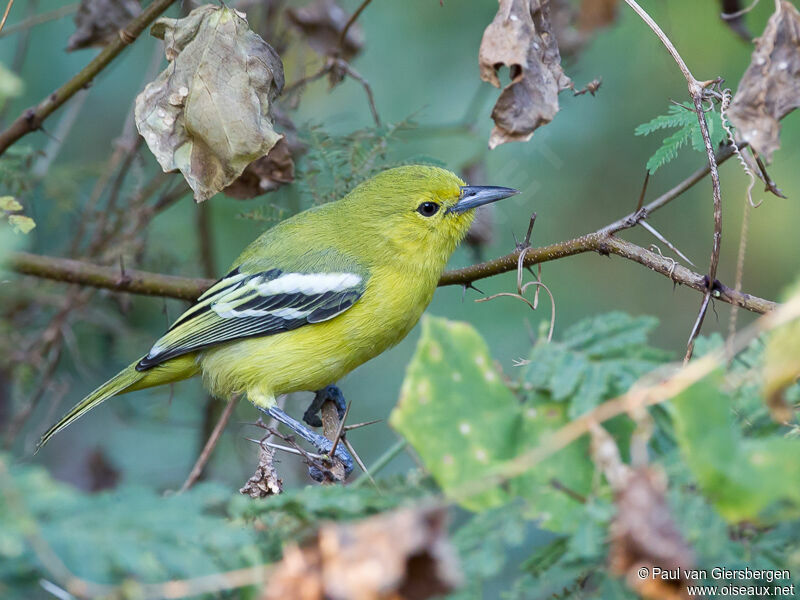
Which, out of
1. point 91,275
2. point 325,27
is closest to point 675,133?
point 325,27

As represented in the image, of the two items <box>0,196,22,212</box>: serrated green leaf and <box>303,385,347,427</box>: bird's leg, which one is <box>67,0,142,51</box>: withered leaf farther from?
<box>303,385,347,427</box>: bird's leg

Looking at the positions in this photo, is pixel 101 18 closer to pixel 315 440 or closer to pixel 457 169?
pixel 315 440

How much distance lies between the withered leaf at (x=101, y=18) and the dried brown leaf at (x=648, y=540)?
329 centimetres

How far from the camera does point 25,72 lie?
5.91 meters

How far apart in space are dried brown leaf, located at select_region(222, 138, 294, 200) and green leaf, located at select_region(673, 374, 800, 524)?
2.54 meters

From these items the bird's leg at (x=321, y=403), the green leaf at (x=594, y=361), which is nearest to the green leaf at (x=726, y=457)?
the green leaf at (x=594, y=361)

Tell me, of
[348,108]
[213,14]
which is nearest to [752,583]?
[213,14]

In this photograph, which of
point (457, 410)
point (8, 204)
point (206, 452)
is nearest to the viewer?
point (457, 410)

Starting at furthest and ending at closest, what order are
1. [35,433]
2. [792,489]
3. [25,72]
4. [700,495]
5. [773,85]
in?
[25,72], [35,433], [773,85], [700,495], [792,489]

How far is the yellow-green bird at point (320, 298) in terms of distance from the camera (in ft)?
12.7

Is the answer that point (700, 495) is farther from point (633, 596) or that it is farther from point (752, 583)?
point (752, 583)

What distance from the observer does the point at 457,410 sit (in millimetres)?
1667

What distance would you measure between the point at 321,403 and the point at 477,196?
1.38 m

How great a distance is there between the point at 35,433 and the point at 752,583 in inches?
171
